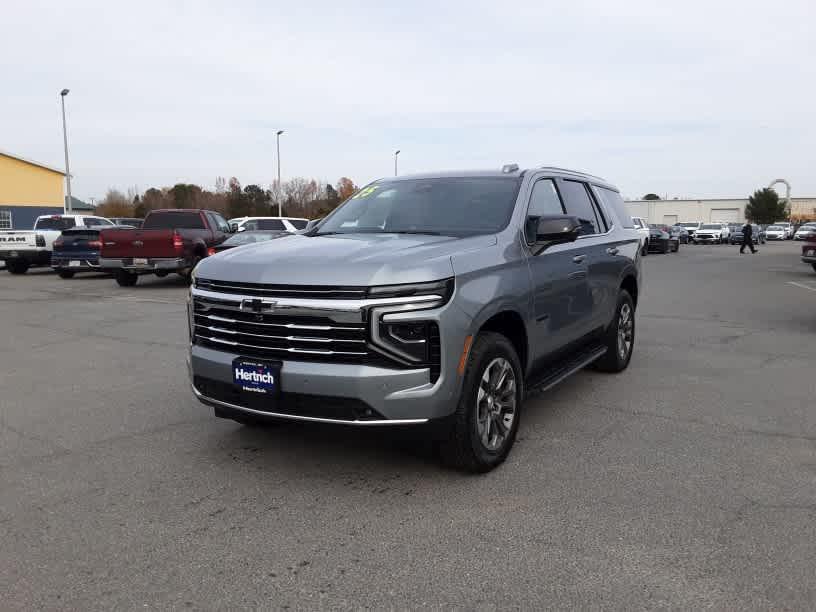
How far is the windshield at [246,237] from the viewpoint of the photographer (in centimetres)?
1793

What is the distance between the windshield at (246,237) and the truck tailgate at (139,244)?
1.68 metres

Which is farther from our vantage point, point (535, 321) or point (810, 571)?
→ point (535, 321)

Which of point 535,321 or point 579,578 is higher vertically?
point 535,321

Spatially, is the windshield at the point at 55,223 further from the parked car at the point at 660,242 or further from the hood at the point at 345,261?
the parked car at the point at 660,242

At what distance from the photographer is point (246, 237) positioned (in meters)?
18.6

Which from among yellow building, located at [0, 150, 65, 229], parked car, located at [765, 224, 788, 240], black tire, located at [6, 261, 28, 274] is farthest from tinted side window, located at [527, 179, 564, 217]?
parked car, located at [765, 224, 788, 240]

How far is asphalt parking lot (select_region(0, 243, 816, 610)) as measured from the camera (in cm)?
298

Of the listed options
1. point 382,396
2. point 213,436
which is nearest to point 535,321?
point 382,396

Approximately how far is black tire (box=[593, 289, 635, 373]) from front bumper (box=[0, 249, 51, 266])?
19.1 m

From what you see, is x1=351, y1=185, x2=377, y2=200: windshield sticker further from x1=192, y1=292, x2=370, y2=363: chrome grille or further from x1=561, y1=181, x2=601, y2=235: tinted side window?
x1=192, y1=292, x2=370, y2=363: chrome grille

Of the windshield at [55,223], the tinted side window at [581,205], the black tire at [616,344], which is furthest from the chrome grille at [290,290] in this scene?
the windshield at [55,223]

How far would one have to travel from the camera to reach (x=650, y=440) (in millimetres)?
4922

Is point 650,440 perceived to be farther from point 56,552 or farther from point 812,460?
point 56,552

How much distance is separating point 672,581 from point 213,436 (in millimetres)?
3233
